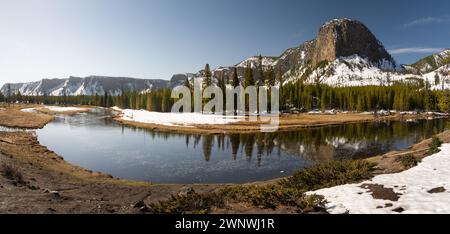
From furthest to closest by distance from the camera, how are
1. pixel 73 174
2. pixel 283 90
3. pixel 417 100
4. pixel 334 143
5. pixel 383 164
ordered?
pixel 417 100 < pixel 283 90 < pixel 334 143 < pixel 73 174 < pixel 383 164

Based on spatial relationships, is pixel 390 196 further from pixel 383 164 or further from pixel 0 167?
pixel 0 167

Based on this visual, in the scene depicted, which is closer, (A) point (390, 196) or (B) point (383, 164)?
(A) point (390, 196)

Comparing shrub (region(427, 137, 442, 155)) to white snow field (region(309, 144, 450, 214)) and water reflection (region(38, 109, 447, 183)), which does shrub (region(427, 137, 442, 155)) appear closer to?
white snow field (region(309, 144, 450, 214))

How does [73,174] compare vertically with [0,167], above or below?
below

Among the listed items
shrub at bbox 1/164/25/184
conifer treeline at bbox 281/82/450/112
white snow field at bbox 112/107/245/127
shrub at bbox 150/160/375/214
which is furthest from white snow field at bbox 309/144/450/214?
conifer treeline at bbox 281/82/450/112

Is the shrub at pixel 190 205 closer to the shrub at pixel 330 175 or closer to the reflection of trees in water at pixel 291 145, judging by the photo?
the shrub at pixel 330 175

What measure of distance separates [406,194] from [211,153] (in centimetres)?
3545

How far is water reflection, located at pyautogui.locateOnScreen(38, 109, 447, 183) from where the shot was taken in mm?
36062

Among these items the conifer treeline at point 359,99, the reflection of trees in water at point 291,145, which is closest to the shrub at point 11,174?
the reflection of trees in water at point 291,145

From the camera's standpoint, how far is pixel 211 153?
49.2m

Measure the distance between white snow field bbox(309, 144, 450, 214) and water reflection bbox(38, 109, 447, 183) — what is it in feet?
51.9
